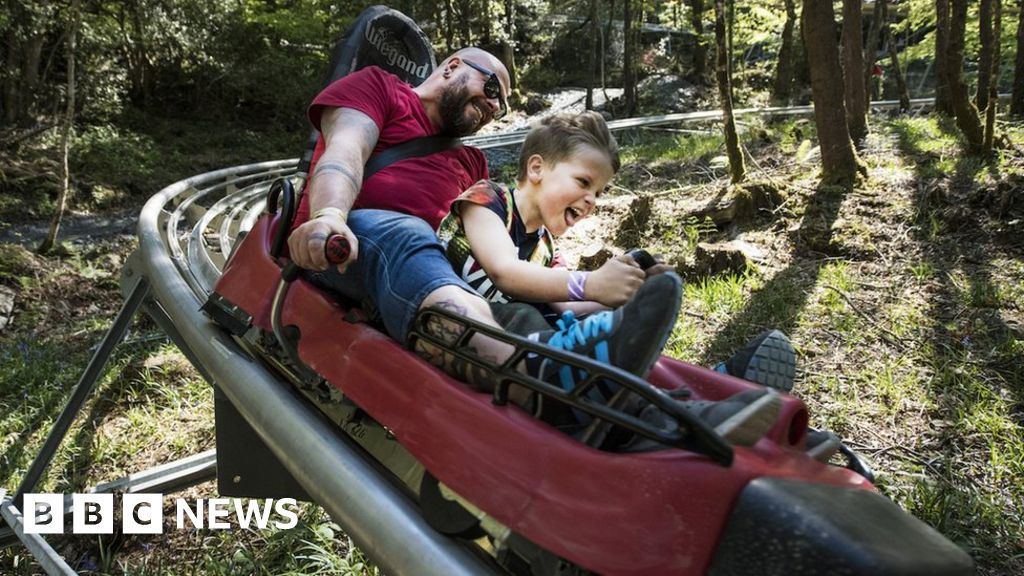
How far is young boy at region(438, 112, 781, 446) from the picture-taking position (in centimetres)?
163

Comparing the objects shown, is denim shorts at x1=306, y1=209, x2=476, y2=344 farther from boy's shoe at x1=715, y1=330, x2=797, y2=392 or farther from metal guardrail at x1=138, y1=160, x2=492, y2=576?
boy's shoe at x1=715, y1=330, x2=797, y2=392

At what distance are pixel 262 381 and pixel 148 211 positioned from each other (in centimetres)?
217

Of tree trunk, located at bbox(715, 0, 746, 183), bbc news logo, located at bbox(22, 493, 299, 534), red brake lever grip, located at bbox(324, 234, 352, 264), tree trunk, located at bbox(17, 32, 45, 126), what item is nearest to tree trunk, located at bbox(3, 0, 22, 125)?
tree trunk, located at bbox(17, 32, 45, 126)

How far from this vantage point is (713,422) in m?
1.25

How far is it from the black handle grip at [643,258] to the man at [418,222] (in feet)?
0.06

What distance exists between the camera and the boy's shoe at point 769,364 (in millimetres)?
1705

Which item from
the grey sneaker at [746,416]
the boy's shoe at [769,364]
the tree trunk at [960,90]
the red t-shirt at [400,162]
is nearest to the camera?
the grey sneaker at [746,416]

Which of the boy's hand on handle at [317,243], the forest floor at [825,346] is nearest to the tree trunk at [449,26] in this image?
the forest floor at [825,346]

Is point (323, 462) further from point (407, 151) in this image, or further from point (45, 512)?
point (45, 512)

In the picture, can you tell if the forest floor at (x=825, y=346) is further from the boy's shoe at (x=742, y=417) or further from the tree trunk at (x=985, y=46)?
the boy's shoe at (x=742, y=417)

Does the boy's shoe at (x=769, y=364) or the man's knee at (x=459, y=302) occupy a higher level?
the man's knee at (x=459, y=302)

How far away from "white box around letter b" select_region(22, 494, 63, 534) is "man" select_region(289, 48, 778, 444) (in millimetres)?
2024

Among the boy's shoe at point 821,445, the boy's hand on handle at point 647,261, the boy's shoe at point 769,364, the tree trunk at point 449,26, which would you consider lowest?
the boy's shoe at point 821,445

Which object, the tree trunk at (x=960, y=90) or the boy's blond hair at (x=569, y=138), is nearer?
the boy's blond hair at (x=569, y=138)
